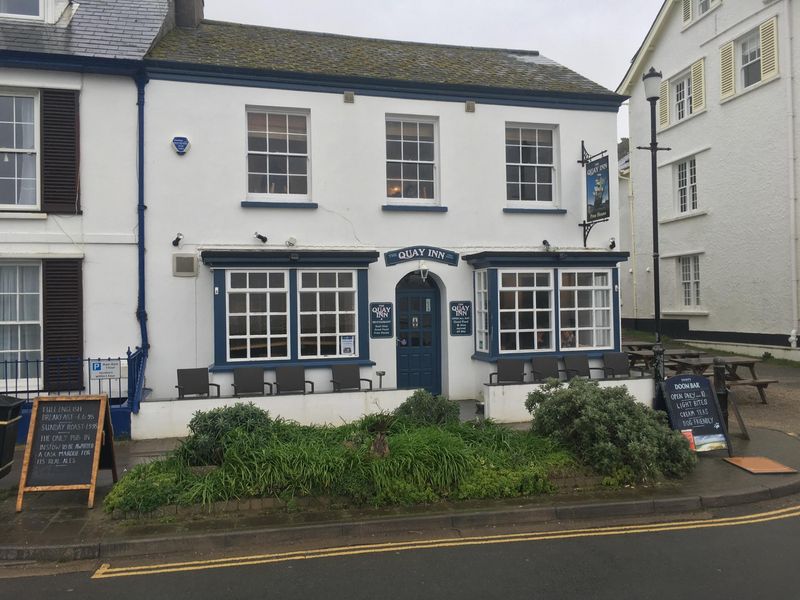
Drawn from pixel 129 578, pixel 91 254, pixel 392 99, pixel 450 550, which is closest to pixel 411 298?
pixel 392 99

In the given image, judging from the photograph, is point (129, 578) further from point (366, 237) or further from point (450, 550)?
point (366, 237)

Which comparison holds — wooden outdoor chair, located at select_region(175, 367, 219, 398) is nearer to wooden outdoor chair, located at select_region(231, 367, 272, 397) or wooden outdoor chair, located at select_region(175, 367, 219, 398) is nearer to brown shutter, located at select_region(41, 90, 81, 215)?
wooden outdoor chair, located at select_region(231, 367, 272, 397)

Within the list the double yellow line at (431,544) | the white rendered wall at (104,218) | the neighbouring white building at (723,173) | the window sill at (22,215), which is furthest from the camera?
the neighbouring white building at (723,173)

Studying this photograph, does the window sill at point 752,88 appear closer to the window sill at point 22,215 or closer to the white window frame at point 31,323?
the window sill at point 22,215

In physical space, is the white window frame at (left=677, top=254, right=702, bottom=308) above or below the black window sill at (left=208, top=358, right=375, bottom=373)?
above

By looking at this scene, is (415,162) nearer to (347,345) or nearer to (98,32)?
(347,345)

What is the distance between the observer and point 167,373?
36.1 feet

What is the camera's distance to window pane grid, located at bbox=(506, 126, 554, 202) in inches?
514

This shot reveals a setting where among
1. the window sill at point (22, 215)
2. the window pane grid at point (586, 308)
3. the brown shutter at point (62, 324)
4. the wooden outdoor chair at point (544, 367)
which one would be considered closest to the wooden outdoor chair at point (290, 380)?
the brown shutter at point (62, 324)

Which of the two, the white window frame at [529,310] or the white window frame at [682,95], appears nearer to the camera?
the white window frame at [529,310]

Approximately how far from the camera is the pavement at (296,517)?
226 inches

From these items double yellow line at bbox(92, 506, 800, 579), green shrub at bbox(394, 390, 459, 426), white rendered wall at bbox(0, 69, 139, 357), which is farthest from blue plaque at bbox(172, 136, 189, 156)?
double yellow line at bbox(92, 506, 800, 579)

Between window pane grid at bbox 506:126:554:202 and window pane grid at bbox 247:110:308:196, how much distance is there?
432 cm

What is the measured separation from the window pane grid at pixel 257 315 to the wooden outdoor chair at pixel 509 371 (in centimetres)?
394
